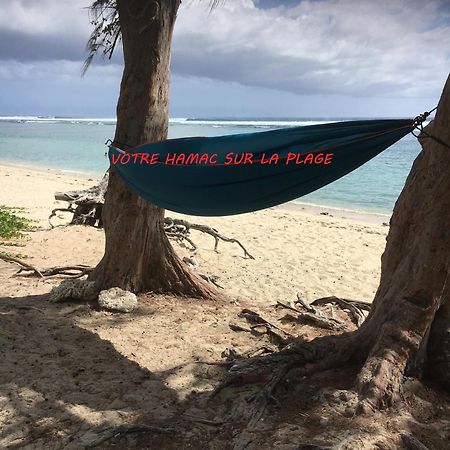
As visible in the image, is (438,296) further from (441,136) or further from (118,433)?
(118,433)

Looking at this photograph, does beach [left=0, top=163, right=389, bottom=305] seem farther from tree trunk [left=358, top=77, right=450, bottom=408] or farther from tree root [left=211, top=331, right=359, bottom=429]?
tree trunk [left=358, top=77, right=450, bottom=408]

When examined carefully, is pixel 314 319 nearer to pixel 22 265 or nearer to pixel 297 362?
pixel 297 362

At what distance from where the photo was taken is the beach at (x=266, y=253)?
14.3ft

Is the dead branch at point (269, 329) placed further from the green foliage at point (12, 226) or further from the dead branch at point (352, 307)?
the green foliage at point (12, 226)

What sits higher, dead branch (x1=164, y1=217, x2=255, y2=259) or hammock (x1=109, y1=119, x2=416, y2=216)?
hammock (x1=109, y1=119, x2=416, y2=216)

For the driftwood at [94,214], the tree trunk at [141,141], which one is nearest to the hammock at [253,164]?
the tree trunk at [141,141]

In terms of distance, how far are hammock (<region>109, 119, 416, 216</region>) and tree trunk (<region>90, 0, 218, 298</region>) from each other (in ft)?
1.35

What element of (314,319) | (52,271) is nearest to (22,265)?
(52,271)

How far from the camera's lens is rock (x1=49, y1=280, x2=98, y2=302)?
3195 mm

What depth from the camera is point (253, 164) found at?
7.52ft

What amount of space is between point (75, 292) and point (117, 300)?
323 mm

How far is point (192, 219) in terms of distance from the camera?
753 centimetres

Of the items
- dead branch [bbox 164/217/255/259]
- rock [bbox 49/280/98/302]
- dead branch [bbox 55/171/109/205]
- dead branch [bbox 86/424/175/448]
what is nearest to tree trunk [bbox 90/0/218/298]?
rock [bbox 49/280/98/302]

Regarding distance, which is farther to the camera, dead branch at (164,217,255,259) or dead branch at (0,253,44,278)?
dead branch at (164,217,255,259)
